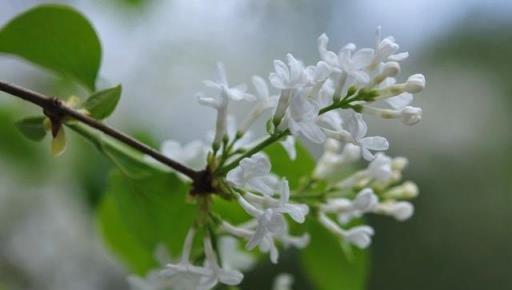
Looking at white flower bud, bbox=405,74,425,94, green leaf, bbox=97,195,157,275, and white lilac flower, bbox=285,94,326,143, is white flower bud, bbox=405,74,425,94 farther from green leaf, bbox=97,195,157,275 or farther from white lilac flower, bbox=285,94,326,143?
green leaf, bbox=97,195,157,275

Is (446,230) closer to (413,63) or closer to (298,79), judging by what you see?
(413,63)

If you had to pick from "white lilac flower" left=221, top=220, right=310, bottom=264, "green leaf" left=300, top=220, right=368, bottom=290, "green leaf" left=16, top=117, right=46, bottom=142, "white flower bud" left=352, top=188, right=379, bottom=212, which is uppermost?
"green leaf" left=16, top=117, right=46, bottom=142

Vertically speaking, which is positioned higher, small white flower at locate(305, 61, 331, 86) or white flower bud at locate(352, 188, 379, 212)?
small white flower at locate(305, 61, 331, 86)

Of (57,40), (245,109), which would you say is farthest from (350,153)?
(245,109)

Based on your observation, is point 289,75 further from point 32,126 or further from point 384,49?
point 32,126

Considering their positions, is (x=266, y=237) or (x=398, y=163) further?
(x=398, y=163)

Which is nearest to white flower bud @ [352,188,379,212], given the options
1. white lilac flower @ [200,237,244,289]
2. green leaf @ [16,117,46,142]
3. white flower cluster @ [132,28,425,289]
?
white flower cluster @ [132,28,425,289]
